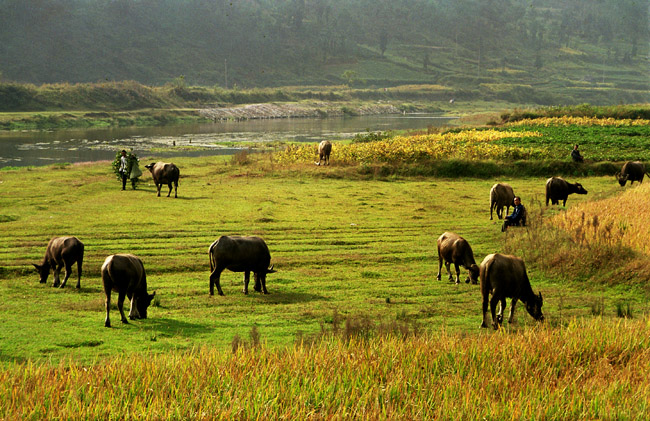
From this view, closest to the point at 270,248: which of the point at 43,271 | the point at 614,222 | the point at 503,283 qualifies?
the point at 43,271

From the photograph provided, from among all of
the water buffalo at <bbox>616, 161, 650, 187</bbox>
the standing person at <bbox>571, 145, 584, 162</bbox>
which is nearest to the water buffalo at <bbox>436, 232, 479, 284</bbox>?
the water buffalo at <bbox>616, 161, 650, 187</bbox>

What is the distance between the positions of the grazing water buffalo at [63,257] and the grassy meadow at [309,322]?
0.43 meters

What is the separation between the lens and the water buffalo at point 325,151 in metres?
47.0

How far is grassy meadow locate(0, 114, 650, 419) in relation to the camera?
26.9 ft

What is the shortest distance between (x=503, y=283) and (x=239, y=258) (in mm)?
7117

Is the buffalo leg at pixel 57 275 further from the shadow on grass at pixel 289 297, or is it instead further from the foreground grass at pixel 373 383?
the foreground grass at pixel 373 383

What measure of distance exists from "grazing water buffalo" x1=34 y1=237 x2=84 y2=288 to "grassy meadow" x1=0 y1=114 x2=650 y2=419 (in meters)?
0.43

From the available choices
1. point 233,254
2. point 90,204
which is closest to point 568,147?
point 90,204

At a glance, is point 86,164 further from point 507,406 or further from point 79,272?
point 507,406

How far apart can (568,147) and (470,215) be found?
24272 mm

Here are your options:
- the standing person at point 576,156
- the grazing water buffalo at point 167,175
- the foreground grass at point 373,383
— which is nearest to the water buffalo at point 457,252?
the foreground grass at point 373,383

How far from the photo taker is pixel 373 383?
8.73 meters

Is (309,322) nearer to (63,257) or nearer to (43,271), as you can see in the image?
(63,257)

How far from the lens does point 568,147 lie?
50688mm
